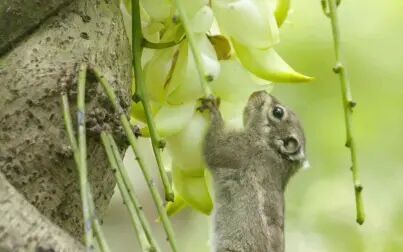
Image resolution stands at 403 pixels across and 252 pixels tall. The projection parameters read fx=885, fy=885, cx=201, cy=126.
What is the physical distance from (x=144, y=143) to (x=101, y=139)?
74cm

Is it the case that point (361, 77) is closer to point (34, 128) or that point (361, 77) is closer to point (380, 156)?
point (380, 156)

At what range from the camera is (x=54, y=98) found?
1.90 ft

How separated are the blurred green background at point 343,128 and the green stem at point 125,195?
0.72m

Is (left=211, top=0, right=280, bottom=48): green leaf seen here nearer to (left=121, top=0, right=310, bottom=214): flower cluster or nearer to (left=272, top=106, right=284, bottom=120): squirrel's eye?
(left=121, top=0, right=310, bottom=214): flower cluster

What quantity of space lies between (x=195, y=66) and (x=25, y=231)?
257mm

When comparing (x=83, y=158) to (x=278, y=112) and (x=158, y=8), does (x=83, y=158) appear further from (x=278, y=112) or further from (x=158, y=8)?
(x=278, y=112)

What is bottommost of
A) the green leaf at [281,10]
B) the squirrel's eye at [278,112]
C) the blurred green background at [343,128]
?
the blurred green background at [343,128]

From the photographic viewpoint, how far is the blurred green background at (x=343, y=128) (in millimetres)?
1270

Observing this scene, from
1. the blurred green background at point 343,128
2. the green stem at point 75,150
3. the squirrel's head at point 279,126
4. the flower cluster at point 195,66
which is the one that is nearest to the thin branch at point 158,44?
the flower cluster at point 195,66

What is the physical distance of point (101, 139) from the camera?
574mm

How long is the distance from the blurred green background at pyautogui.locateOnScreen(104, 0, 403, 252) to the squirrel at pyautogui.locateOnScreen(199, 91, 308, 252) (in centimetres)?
25

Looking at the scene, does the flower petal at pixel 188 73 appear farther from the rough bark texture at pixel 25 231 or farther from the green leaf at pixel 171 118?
the rough bark texture at pixel 25 231

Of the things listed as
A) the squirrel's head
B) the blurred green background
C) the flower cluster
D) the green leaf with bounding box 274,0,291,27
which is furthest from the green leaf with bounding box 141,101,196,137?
the blurred green background

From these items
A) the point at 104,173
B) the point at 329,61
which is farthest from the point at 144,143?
the point at 104,173
